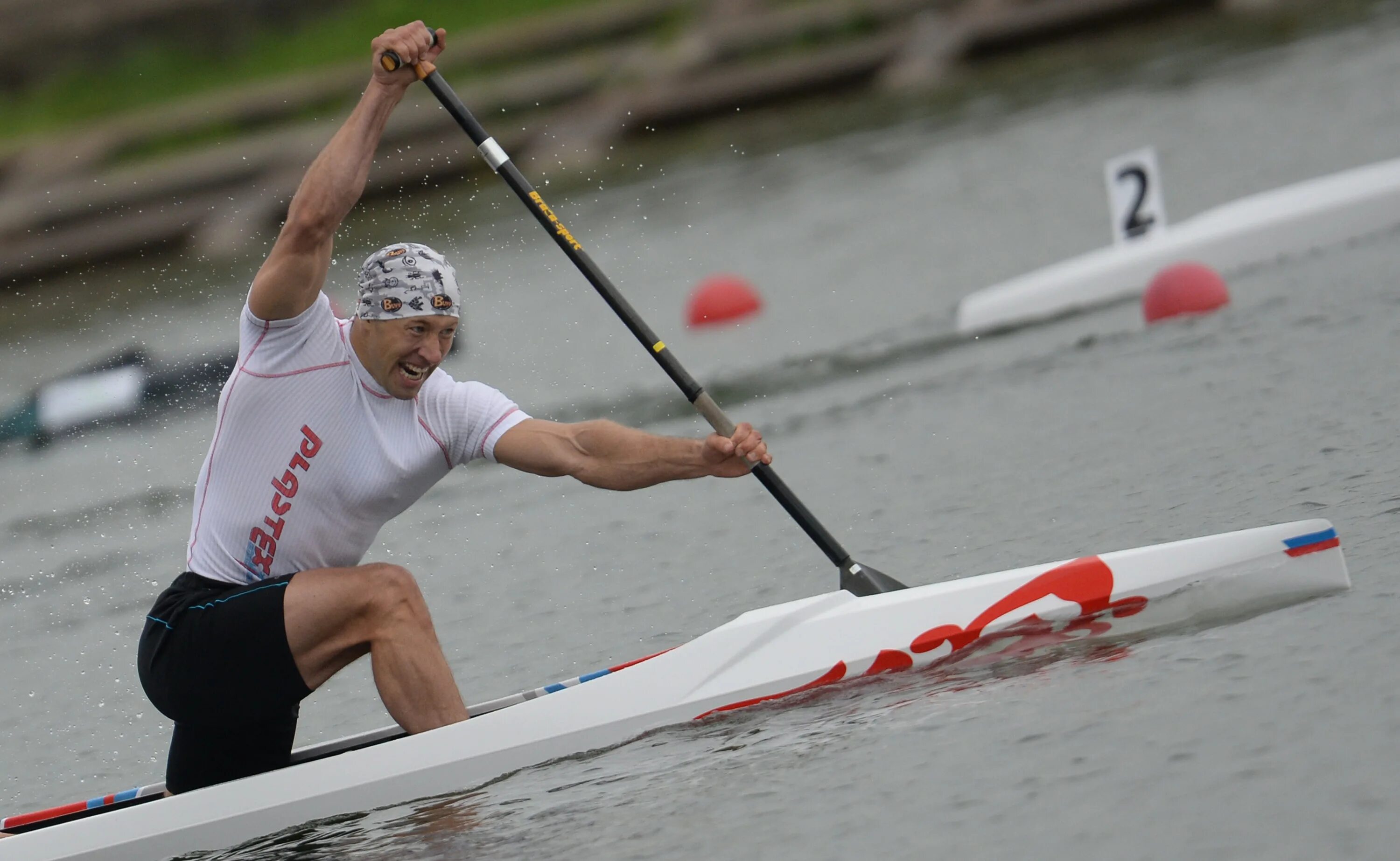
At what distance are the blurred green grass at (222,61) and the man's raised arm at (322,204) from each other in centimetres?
2524

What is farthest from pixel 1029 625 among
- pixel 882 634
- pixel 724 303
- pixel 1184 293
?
pixel 724 303

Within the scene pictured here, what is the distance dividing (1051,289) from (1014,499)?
397 centimetres

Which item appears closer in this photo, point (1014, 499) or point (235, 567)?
point (235, 567)

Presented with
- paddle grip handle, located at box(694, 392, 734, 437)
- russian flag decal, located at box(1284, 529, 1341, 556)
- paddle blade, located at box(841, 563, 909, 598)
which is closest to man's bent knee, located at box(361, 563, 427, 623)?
paddle grip handle, located at box(694, 392, 734, 437)

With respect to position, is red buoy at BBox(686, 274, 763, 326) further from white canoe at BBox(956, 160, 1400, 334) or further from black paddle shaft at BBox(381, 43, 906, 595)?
black paddle shaft at BBox(381, 43, 906, 595)

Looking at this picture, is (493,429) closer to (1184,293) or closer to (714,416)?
(714,416)

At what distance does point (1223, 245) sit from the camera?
1080 centimetres

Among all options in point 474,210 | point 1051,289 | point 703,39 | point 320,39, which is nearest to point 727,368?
point 1051,289

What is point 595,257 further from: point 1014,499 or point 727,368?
point 1014,499

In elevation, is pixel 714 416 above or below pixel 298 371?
below

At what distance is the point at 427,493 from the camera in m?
10.2

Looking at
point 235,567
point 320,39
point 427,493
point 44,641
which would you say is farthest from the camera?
point 320,39

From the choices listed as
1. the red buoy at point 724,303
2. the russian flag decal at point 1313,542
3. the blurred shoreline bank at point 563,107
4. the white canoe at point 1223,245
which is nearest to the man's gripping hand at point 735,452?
the russian flag decal at point 1313,542

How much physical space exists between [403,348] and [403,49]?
0.81m
